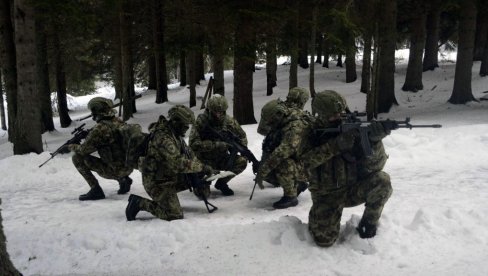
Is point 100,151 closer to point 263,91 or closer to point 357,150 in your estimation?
point 357,150

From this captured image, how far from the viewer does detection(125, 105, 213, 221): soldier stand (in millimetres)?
5395

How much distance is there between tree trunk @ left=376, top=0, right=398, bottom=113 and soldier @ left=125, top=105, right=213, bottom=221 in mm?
9709

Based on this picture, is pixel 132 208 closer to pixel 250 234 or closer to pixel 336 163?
pixel 250 234

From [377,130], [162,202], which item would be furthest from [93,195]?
[377,130]

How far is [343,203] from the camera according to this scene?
181 inches

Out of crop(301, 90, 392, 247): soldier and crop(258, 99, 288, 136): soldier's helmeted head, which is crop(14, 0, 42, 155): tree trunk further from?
crop(301, 90, 392, 247): soldier

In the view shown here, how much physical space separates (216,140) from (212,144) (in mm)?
107

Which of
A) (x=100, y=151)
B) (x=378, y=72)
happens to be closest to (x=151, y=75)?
(x=378, y=72)

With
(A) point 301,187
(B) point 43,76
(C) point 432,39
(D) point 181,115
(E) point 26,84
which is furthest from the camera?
(C) point 432,39

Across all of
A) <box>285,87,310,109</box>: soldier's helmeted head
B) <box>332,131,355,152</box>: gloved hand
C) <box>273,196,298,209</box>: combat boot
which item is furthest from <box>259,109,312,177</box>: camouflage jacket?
<box>332,131,355,152</box>: gloved hand

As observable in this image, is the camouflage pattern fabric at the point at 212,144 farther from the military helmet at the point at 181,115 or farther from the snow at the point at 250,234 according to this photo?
the military helmet at the point at 181,115

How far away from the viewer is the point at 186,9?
1326 centimetres

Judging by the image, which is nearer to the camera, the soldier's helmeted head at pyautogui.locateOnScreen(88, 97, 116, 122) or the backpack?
the backpack

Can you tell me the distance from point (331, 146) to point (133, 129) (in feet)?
10.8
